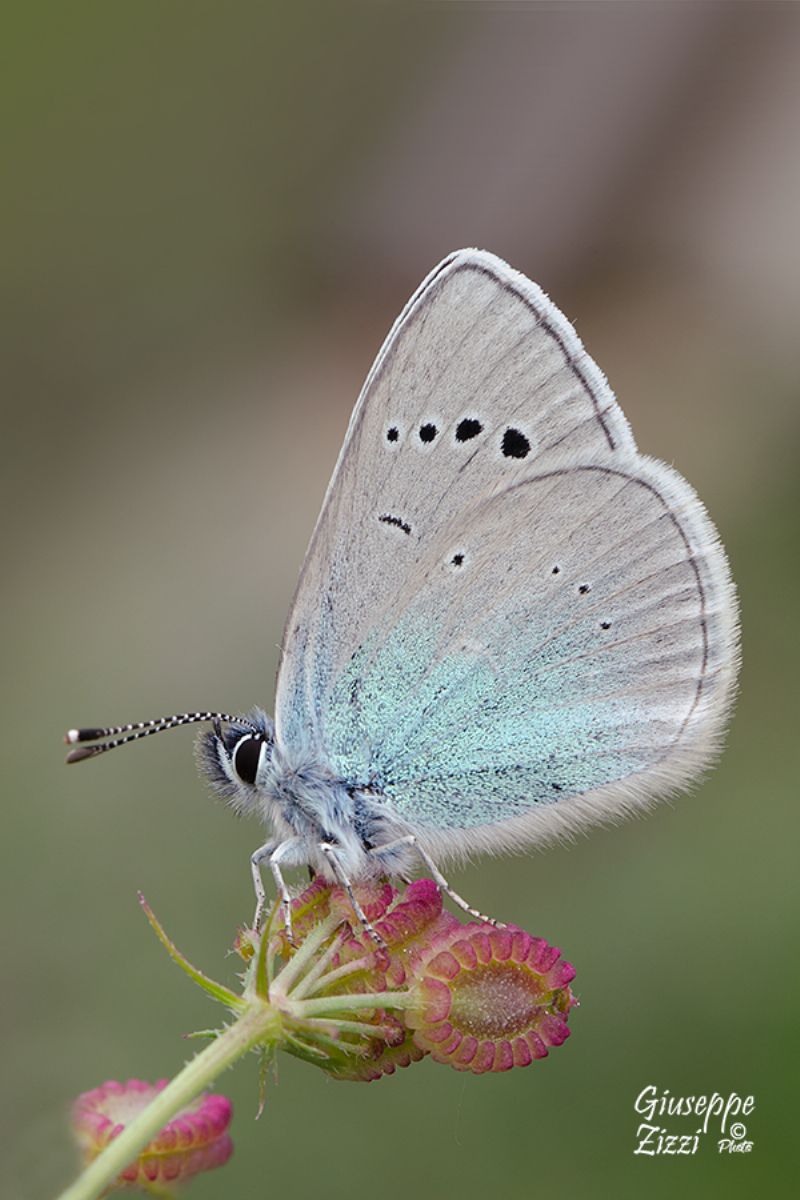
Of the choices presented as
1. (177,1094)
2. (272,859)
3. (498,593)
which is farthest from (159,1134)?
(498,593)

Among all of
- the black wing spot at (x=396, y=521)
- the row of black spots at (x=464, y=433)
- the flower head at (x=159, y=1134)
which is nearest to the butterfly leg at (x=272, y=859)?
the flower head at (x=159, y=1134)

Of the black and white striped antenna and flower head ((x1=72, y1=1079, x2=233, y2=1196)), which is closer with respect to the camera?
flower head ((x1=72, y1=1079, x2=233, y2=1196))

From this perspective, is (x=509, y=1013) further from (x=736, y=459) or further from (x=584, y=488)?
(x=736, y=459)

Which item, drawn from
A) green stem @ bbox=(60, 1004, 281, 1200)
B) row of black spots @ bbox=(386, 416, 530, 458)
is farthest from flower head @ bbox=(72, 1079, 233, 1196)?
row of black spots @ bbox=(386, 416, 530, 458)

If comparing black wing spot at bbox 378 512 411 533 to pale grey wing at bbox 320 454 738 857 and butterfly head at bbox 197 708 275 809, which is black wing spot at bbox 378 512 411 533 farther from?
butterfly head at bbox 197 708 275 809
